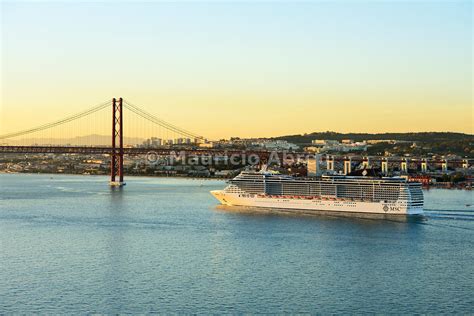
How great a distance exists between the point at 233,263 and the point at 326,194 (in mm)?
10751

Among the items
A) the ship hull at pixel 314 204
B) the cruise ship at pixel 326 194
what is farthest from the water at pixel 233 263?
the cruise ship at pixel 326 194

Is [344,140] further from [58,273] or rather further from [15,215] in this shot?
[58,273]

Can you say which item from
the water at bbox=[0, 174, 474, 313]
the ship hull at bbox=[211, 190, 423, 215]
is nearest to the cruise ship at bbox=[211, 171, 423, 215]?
the ship hull at bbox=[211, 190, 423, 215]

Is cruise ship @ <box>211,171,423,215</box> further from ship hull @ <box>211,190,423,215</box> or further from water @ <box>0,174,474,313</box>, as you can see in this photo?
water @ <box>0,174,474,313</box>

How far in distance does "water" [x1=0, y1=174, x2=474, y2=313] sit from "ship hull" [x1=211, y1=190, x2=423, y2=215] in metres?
0.99

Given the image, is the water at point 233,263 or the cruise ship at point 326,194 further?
the cruise ship at point 326,194

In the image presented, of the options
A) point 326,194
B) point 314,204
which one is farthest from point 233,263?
point 326,194

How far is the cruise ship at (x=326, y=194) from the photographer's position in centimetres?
2266

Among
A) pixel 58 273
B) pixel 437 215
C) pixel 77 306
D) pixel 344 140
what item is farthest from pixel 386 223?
pixel 344 140

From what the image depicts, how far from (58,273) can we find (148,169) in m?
50.8

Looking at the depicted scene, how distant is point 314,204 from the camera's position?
23.9m

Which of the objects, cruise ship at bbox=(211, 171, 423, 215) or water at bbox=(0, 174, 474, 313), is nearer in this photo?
water at bbox=(0, 174, 474, 313)

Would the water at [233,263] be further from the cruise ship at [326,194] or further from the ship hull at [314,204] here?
the cruise ship at [326,194]

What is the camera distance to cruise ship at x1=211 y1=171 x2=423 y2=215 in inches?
892
